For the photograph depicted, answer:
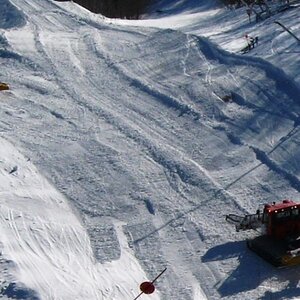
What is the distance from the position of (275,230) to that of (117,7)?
2589cm

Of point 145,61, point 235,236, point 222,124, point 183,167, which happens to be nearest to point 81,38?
point 145,61

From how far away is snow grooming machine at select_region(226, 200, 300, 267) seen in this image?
39.7 ft

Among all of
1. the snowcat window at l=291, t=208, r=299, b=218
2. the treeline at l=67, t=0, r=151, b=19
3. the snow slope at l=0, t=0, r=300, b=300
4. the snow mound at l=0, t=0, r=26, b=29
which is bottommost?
the snowcat window at l=291, t=208, r=299, b=218

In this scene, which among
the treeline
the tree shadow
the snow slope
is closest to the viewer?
the tree shadow

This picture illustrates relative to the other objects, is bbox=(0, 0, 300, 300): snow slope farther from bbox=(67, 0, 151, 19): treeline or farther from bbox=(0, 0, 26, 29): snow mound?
bbox=(67, 0, 151, 19): treeline

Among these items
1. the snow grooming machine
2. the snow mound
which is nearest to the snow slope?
the snow grooming machine

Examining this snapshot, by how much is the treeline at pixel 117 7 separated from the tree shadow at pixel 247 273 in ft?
79.7

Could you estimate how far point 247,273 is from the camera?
12.2 m

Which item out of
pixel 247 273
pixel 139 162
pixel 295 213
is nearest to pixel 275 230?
pixel 295 213

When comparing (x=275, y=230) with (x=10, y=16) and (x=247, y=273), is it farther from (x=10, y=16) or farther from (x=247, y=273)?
(x=10, y=16)

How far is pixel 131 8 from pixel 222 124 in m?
21.6

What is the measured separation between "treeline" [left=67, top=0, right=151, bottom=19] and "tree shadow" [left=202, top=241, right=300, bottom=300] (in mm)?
24290

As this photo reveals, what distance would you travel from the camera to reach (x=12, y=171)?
1499cm

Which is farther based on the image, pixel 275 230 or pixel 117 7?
pixel 117 7
